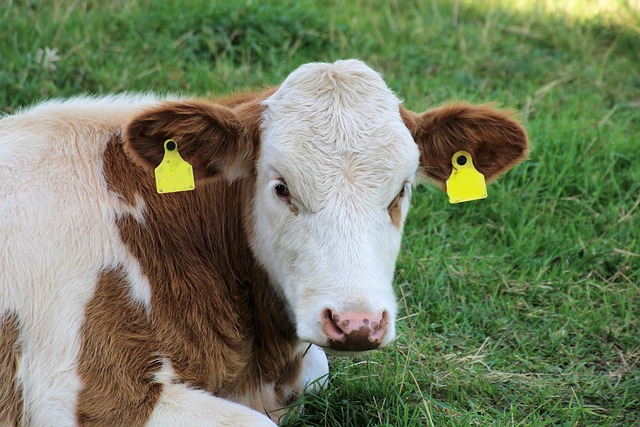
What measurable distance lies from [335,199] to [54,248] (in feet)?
4.85

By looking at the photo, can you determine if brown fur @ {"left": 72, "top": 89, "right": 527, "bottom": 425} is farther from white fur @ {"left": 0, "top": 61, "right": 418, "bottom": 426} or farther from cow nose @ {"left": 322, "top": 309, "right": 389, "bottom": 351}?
cow nose @ {"left": 322, "top": 309, "right": 389, "bottom": 351}

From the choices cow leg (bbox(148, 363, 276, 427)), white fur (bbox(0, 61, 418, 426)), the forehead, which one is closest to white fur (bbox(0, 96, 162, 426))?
white fur (bbox(0, 61, 418, 426))

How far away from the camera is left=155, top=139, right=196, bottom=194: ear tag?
4.67 m

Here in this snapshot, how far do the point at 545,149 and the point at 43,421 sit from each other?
472cm

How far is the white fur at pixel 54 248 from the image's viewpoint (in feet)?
15.0

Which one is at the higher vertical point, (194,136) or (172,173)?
(194,136)

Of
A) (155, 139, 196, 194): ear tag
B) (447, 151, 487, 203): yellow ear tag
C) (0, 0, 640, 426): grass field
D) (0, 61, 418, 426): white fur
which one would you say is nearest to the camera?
(0, 61, 418, 426): white fur

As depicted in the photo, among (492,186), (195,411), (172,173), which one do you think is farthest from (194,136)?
(492,186)

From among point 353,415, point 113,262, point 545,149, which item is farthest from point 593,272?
point 113,262

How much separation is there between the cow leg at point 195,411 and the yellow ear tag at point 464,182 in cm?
160

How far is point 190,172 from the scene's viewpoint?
4.75 meters

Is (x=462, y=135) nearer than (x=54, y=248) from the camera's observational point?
No

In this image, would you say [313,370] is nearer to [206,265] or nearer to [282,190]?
[206,265]

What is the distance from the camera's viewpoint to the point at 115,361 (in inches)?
180
